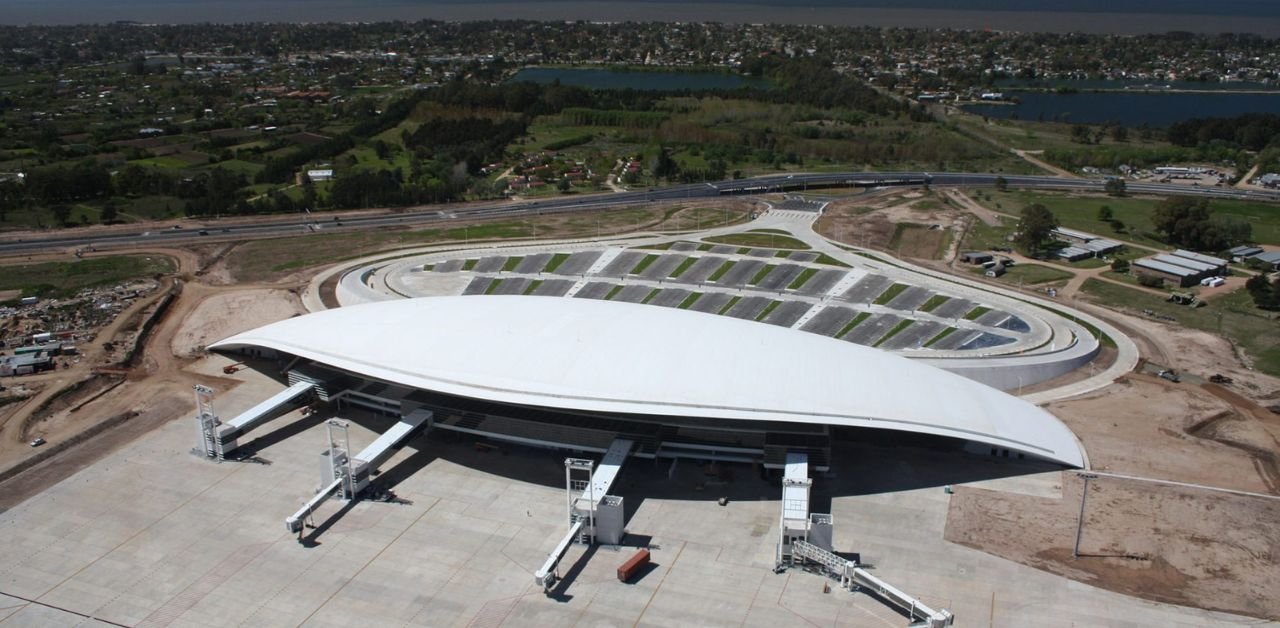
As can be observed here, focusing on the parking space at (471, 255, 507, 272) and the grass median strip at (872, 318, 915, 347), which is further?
the parking space at (471, 255, 507, 272)

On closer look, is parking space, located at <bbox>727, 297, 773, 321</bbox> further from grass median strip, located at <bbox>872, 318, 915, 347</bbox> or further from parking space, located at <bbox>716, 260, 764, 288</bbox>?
grass median strip, located at <bbox>872, 318, 915, 347</bbox>

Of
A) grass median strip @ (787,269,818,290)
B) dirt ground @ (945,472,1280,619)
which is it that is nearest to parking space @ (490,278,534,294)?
grass median strip @ (787,269,818,290)

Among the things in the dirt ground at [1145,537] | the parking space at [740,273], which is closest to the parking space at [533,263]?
the parking space at [740,273]

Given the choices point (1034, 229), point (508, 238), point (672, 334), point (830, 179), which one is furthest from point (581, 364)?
point (830, 179)

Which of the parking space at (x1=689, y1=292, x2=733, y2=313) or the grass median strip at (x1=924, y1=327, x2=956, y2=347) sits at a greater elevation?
the parking space at (x1=689, y1=292, x2=733, y2=313)

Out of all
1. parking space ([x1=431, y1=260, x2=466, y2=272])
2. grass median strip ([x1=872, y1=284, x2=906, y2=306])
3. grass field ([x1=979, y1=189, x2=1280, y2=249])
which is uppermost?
grass field ([x1=979, y1=189, x2=1280, y2=249])

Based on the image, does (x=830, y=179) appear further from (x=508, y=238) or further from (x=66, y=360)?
(x=66, y=360)
